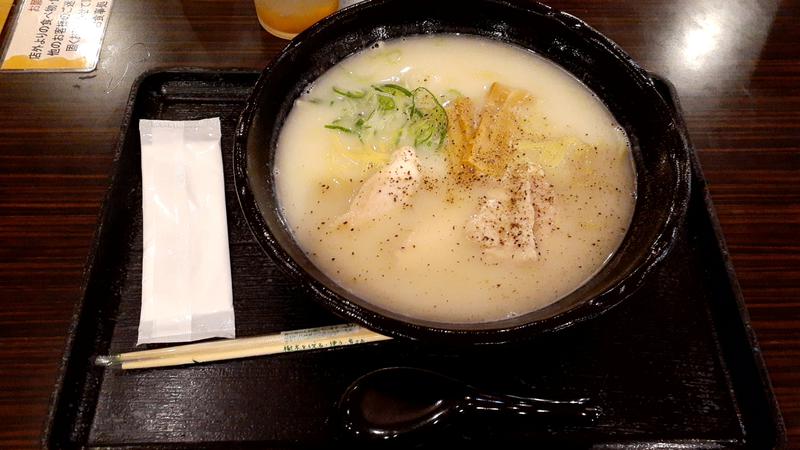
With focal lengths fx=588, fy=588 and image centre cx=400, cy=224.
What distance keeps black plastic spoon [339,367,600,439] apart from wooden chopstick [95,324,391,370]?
0.12 meters

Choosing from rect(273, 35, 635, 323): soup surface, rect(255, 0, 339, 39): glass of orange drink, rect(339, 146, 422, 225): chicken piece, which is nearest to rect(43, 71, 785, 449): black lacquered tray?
rect(273, 35, 635, 323): soup surface

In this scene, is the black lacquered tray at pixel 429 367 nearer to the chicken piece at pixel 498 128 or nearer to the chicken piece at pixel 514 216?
the chicken piece at pixel 514 216

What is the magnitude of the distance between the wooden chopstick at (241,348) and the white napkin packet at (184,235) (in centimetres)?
4

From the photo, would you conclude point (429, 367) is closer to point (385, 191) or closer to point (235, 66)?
point (385, 191)

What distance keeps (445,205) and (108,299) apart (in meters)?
0.89

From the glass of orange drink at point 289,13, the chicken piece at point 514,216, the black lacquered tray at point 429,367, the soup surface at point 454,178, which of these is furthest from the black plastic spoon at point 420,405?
the glass of orange drink at point 289,13

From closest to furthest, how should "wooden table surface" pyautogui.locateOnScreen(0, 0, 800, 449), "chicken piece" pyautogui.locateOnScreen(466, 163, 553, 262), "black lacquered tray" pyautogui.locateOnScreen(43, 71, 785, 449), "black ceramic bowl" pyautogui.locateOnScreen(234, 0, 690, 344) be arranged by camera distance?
"black ceramic bowl" pyautogui.locateOnScreen(234, 0, 690, 344) → "black lacquered tray" pyautogui.locateOnScreen(43, 71, 785, 449) → "chicken piece" pyautogui.locateOnScreen(466, 163, 553, 262) → "wooden table surface" pyautogui.locateOnScreen(0, 0, 800, 449)

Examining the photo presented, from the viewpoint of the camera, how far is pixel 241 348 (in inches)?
54.3

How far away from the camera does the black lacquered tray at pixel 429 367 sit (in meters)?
1.31

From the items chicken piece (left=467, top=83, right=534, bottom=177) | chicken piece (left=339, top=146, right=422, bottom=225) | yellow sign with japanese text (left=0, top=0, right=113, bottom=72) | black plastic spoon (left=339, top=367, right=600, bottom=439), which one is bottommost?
yellow sign with japanese text (left=0, top=0, right=113, bottom=72)

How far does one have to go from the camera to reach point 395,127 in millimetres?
1676

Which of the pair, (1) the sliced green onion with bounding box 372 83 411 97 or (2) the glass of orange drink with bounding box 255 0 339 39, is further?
(2) the glass of orange drink with bounding box 255 0 339 39

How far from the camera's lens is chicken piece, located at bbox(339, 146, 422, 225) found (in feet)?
4.86

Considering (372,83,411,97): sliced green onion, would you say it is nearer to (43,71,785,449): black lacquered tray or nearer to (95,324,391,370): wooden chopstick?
(43,71,785,449): black lacquered tray
